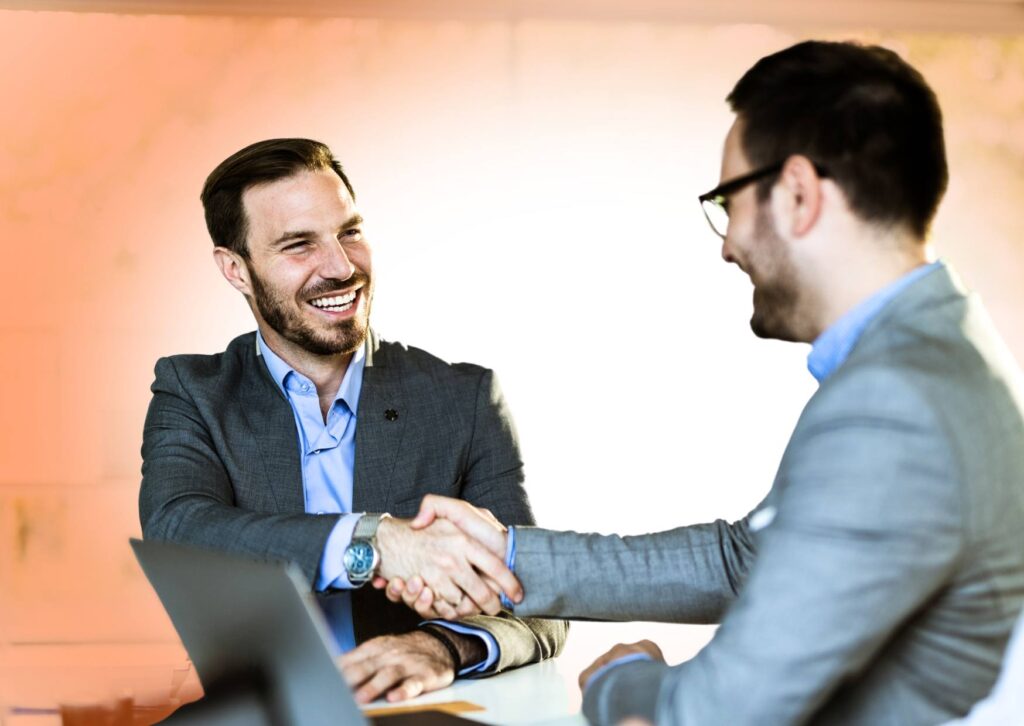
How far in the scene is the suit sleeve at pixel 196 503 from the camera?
6.48 feet

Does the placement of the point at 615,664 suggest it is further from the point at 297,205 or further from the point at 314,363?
the point at 297,205

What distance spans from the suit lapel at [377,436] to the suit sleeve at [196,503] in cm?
26

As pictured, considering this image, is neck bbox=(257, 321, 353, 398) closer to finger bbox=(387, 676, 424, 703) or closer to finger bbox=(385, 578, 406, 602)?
finger bbox=(385, 578, 406, 602)

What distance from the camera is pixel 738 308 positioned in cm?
571

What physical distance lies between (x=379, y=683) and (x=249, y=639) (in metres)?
0.39

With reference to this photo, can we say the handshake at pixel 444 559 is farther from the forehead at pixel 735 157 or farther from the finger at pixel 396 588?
the forehead at pixel 735 157

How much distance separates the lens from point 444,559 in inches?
74.0

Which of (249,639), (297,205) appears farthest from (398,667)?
(297,205)

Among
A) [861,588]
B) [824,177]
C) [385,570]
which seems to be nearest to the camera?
[861,588]

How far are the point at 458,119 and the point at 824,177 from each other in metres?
4.22

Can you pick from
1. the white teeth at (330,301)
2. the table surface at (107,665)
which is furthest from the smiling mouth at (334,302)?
the table surface at (107,665)

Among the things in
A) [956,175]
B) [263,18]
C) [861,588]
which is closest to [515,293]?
[263,18]

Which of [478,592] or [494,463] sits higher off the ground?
[494,463]

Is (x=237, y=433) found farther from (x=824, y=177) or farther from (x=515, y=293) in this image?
(x=515, y=293)
